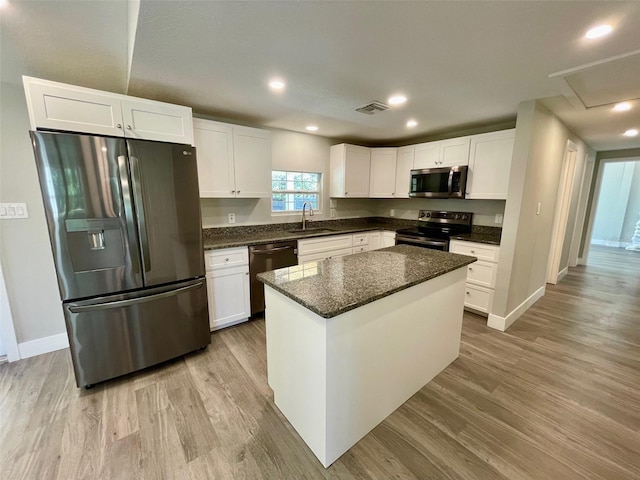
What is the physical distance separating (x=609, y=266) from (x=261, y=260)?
22.8 feet

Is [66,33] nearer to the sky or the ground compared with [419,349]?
nearer to the sky

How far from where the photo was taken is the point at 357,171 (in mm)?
4145

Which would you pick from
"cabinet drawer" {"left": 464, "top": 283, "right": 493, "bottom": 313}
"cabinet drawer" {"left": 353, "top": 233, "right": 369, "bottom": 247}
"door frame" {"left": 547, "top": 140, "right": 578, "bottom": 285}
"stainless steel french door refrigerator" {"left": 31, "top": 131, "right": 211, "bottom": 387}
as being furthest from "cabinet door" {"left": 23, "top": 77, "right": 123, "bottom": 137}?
"door frame" {"left": 547, "top": 140, "right": 578, "bottom": 285}

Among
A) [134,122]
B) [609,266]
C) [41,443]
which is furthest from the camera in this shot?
[609,266]

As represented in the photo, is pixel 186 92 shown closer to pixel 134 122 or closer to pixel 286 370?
pixel 134 122

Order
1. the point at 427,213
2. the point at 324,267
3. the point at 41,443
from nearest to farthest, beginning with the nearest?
the point at 41,443, the point at 324,267, the point at 427,213

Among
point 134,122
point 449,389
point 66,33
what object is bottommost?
point 449,389

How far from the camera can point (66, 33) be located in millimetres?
1576

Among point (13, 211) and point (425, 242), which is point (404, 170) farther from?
point (13, 211)

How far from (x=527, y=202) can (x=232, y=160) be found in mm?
3087

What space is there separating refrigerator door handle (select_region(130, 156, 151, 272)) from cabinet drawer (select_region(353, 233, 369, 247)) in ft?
8.55

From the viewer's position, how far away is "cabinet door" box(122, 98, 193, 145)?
2.04 m

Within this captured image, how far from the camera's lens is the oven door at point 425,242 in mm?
3303

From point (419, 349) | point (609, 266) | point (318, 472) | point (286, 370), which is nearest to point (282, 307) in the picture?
point (286, 370)
